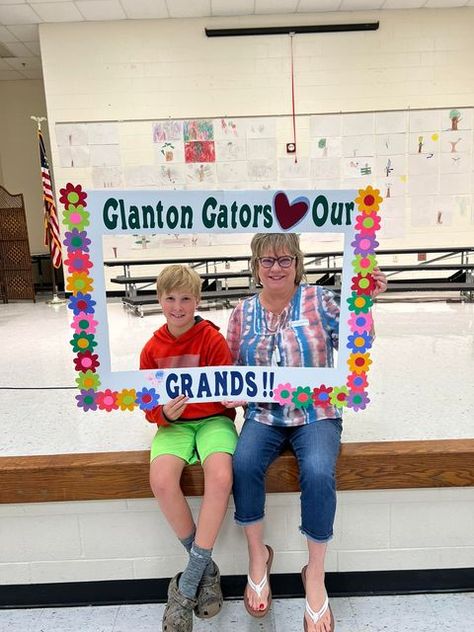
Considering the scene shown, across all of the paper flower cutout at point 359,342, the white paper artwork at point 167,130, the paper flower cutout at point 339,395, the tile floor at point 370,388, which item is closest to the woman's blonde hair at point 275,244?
the paper flower cutout at point 359,342

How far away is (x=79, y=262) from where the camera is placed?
1315 mm

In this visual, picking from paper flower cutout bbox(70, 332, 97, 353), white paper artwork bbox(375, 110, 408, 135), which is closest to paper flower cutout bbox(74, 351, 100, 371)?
paper flower cutout bbox(70, 332, 97, 353)

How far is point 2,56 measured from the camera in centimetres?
734

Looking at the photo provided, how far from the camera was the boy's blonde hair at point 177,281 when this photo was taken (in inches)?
54.7

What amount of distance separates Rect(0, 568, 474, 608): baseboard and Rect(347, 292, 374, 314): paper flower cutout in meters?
0.80

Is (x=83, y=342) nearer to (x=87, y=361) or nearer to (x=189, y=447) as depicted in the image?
(x=87, y=361)

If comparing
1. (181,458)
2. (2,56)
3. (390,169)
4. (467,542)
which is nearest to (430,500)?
(467,542)

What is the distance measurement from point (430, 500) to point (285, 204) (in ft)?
3.17

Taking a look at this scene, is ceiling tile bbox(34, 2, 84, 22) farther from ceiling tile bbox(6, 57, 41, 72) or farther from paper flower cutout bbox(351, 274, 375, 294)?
paper flower cutout bbox(351, 274, 375, 294)

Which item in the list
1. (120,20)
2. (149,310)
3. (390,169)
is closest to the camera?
(149,310)

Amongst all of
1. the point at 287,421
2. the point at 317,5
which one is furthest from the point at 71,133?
the point at 287,421

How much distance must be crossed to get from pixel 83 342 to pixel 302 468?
27.2 inches

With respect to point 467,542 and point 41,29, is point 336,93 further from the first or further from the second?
point 467,542

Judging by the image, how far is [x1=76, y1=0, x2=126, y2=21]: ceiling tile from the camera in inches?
234
